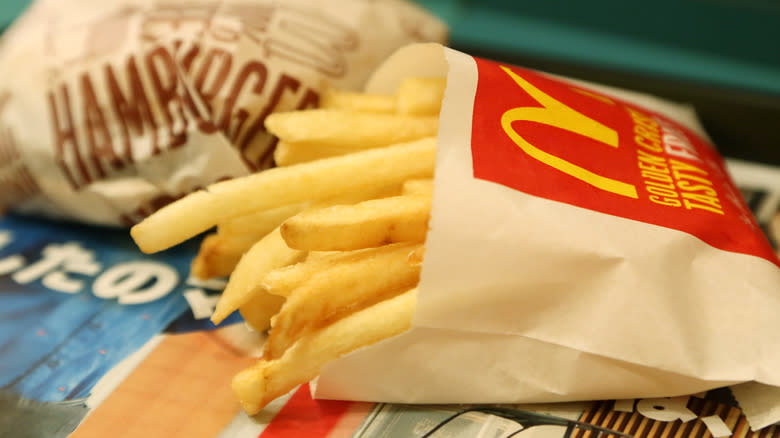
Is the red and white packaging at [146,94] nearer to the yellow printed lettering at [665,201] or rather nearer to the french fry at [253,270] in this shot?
the french fry at [253,270]

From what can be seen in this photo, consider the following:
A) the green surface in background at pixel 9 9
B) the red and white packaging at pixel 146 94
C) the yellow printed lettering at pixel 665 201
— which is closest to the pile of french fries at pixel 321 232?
the red and white packaging at pixel 146 94

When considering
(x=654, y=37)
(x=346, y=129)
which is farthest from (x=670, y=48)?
(x=346, y=129)

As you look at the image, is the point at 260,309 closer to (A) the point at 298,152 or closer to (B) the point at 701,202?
(A) the point at 298,152

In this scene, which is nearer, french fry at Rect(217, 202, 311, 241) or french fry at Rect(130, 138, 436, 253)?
french fry at Rect(130, 138, 436, 253)

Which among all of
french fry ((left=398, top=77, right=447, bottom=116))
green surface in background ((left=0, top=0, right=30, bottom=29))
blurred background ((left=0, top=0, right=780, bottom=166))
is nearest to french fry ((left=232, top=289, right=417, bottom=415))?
french fry ((left=398, top=77, right=447, bottom=116))

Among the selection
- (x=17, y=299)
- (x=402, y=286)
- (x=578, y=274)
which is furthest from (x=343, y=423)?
(x=17, y=299)

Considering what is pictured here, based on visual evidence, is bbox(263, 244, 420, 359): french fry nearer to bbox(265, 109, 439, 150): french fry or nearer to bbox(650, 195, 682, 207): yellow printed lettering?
bbox(265, 109, 439, 150): french fry
